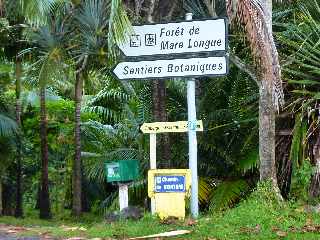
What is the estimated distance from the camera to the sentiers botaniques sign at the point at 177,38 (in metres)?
8.48

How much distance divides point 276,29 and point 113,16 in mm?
4351

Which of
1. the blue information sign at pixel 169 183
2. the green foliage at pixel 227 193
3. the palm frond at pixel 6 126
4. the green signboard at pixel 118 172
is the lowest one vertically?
the green foliage at pixel 227 193

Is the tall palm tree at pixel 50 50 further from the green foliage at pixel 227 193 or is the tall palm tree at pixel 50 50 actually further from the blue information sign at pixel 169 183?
the green foliage at pixel 227 193

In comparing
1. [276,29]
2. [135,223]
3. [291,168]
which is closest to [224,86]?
[276,29]

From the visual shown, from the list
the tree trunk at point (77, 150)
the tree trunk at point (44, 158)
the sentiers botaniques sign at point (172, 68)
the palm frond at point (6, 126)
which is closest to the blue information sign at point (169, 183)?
the sentiers botaniques sign at point (172, 68)

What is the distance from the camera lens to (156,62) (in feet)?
28.9

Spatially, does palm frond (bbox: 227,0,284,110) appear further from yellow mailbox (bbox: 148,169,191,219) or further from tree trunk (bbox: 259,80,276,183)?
yellow mailbox (bbox: 148,169,191,219)

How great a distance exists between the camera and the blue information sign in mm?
8745

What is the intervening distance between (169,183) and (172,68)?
1.70 metres

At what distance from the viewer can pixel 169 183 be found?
8.81 metres

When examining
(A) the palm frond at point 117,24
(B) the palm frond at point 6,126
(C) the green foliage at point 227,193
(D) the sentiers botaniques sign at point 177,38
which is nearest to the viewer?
(A) the palm frond at point 117,24

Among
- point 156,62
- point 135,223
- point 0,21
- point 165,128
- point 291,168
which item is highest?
point 0,21

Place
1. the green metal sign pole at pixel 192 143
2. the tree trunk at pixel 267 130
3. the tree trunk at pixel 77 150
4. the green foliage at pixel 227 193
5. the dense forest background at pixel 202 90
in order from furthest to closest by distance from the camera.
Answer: the tree trunk at pixel 77 150, the green foliage at pixel 227 193, the dense forest background at pixel 202 90, the tree trunk at pixel 267 130, the green metal sign pole at pixel 192 143

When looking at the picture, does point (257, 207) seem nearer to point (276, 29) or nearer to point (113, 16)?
point (113, 16)
